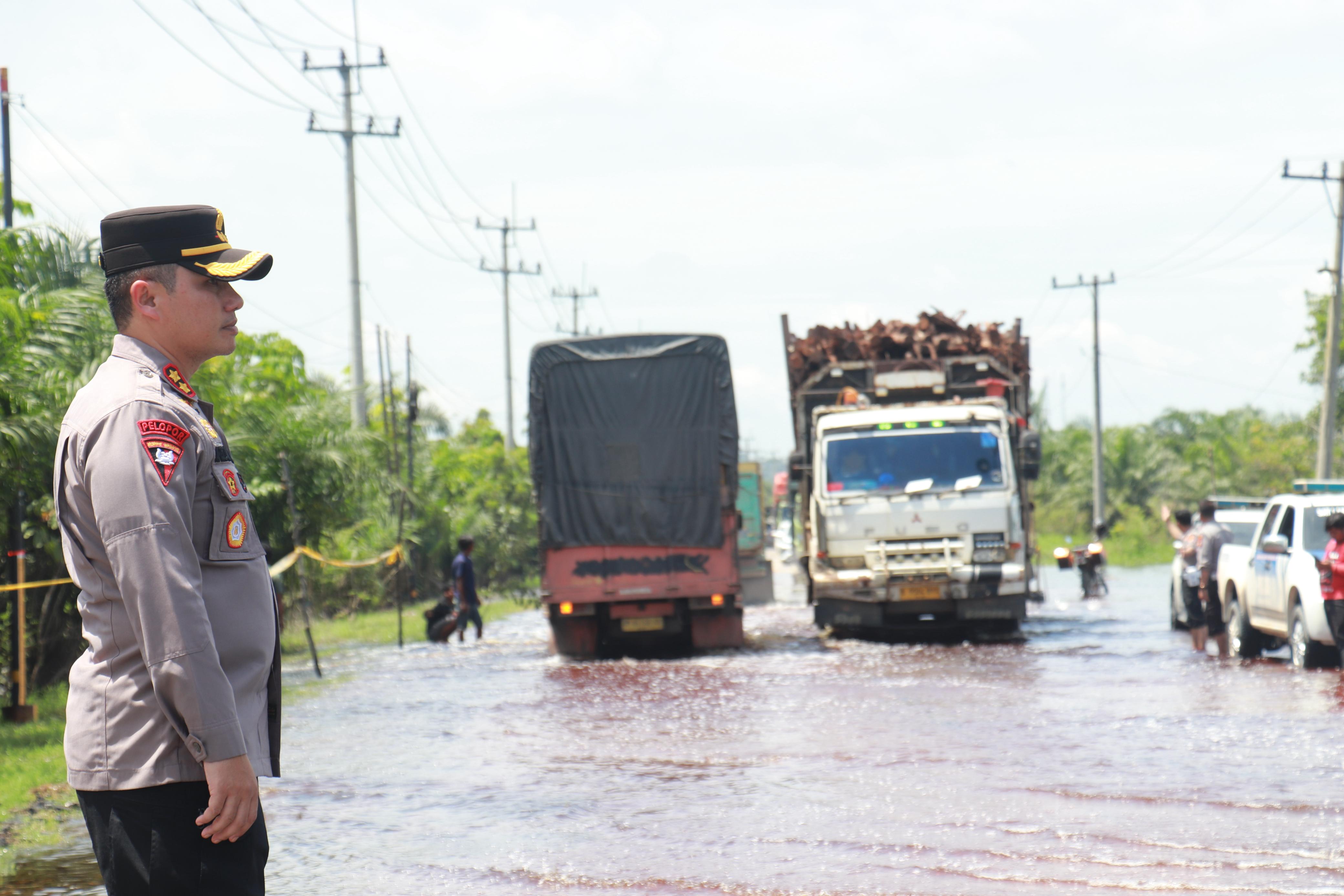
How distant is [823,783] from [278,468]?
11196mm

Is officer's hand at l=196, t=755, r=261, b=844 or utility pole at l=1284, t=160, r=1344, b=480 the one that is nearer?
officer's hand at l=196, t=755, r=261, b=844

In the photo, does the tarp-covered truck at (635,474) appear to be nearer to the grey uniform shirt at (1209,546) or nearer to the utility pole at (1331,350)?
the grey uniform shirt at (1209,546)

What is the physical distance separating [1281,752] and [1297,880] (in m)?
3.56

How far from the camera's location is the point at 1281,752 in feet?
31.8

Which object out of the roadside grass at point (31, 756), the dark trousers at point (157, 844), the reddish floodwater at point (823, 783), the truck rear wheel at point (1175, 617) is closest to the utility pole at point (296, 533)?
the reddish floodwater at point (823, 783)

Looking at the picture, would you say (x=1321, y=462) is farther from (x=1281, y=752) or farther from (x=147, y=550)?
(x=147, y=550)

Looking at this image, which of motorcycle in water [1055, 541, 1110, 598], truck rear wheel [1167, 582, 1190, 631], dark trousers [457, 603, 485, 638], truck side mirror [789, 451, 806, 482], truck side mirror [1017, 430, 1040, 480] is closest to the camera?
truck side mirror [1017, 430, 1040, 480]

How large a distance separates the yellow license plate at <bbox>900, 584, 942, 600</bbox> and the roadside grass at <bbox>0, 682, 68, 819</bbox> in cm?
945

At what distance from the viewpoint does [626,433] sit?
58.7ft

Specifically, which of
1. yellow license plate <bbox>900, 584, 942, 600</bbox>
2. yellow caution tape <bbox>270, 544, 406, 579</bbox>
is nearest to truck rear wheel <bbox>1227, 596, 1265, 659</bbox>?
yellow license plate <bbox>900, 584, 942, 600</bbox>

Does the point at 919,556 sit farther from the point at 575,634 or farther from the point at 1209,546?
the point at 575,634

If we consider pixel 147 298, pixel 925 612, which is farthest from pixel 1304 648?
pixel 147 298

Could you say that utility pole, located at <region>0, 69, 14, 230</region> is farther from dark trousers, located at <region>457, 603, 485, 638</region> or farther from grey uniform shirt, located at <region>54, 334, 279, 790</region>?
grey uniform shirt, located at <region>54, 334, 279, 790</region>

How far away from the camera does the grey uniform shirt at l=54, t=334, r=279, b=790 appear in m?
2.95
